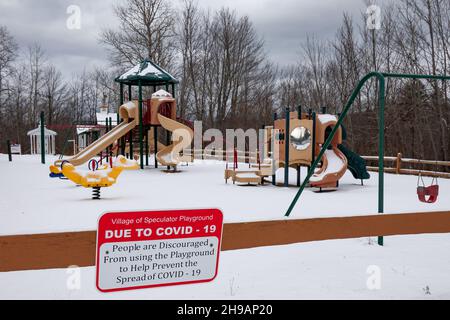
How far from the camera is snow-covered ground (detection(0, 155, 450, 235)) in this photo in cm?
783

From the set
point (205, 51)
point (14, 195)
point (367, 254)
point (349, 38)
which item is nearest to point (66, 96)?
point (205, 51)

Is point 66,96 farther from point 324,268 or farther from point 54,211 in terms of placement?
point 324,268

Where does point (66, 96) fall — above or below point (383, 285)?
above

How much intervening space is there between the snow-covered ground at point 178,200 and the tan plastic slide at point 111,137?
12.3 ft

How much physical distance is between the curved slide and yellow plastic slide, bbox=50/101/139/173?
976 cm

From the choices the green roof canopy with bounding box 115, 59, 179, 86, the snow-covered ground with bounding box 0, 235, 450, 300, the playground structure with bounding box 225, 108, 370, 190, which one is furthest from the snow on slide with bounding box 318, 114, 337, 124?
the green roof canopy with bounding box 115, 59, 179, 86

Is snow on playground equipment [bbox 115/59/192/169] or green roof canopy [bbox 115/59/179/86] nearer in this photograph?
snow on playground equipment [bbox 115/59/192/169]

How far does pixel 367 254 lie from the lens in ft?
18.1

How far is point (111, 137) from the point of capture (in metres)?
19.0

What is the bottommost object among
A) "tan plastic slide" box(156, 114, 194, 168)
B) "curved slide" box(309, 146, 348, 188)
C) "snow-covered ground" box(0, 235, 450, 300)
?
"snow-covered ground" box(0, 235, 450, 300)

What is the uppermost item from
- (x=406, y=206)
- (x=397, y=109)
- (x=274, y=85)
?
(x=274, y=85)

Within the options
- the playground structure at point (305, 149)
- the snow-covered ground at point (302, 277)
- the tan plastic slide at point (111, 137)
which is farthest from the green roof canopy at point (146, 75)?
the snow-covered ground at point (302, 277)

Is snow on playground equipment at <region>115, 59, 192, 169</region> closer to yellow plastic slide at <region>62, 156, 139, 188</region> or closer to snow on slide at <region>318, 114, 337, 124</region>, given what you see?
snow on slide at <region>318, 114, 337, 124</region>

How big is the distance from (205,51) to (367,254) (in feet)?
120
